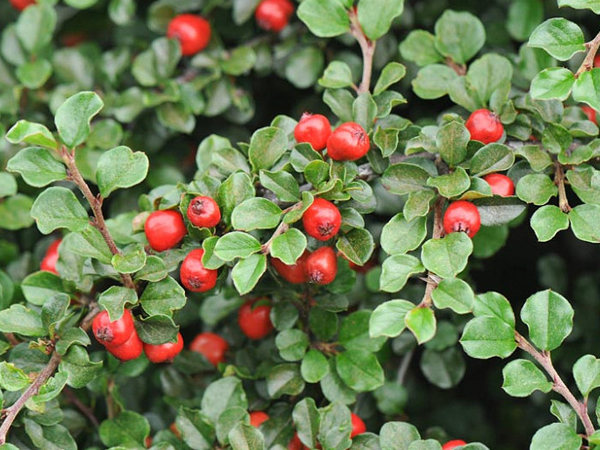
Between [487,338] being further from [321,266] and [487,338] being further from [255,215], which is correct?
[255,215]

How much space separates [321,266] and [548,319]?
0.39 meters

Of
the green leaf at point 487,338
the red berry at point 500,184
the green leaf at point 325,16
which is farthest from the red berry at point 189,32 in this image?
the green leaf at point 487,338

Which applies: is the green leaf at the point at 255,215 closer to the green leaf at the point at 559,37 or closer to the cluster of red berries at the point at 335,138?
the cluster of red berries at the point at 335,138

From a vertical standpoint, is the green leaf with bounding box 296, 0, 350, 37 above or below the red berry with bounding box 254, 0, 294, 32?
above

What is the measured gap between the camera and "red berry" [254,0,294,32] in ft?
6.57

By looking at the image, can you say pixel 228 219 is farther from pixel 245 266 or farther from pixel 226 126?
pixel 226 126

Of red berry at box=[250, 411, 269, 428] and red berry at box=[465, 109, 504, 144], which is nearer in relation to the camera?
red berry at box=[465, 109, 504, 144]

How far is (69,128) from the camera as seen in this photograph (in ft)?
4.36

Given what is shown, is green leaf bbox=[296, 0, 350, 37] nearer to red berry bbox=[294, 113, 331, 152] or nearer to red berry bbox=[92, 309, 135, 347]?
red berry bbox=[294, 113, 331, 152]

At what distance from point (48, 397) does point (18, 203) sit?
2.23 ft

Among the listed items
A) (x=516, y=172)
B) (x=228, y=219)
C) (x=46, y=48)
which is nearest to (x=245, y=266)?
(x=228, y=219)

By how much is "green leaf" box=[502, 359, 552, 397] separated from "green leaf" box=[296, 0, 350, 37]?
759 millimetres

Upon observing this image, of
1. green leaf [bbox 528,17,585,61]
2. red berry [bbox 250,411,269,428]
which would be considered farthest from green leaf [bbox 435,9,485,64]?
red berry [bbox 250,411,269,428]

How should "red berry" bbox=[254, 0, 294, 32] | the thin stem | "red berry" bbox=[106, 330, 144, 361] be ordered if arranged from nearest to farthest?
the thin stem, "red berry" bbox=[106, 330, 144, 361], "red berry" bbox=[254, 0, 294, 32]
